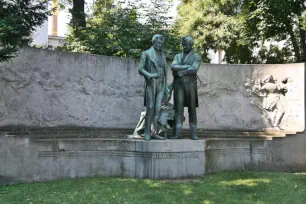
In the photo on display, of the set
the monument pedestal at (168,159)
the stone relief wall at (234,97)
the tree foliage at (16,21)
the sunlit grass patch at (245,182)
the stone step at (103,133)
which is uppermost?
the tree foliage at (16,21)

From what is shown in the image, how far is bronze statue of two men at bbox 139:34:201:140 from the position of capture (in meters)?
8.38

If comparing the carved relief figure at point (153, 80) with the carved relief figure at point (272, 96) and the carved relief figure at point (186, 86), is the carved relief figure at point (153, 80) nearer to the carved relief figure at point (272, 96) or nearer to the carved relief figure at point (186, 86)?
the carved relief figure at point (186, 86)

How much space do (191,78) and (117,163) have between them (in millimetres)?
2693

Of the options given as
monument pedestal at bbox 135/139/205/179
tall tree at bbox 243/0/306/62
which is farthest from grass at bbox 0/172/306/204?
tall tree at bbox 243/0/306/62

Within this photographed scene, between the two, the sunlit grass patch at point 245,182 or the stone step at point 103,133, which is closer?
the sunlit grass patch at point 245,182

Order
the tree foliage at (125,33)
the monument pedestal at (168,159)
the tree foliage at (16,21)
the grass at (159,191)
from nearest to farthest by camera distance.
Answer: the grass at (159,191), the tree foliage at (16,21), the monument pedestal at (168,159), the tree foliage at (125,33)

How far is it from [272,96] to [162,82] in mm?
5101

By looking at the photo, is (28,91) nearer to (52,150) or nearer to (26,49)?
(26,49)

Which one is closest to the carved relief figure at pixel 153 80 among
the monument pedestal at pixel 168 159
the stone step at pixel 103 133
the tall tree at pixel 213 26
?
the monument pedestal at pixel 168 159

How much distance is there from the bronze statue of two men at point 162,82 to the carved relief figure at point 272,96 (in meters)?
4.21

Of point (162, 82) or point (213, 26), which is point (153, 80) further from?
point (213, 26)

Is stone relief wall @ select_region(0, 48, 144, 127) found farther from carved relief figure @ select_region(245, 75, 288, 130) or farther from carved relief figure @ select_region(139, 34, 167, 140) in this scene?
carved relief figure @ select_region(245, 75, 288, 130)

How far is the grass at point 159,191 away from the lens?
21.5 ft

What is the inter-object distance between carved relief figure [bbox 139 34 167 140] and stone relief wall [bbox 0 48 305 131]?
323 cm
